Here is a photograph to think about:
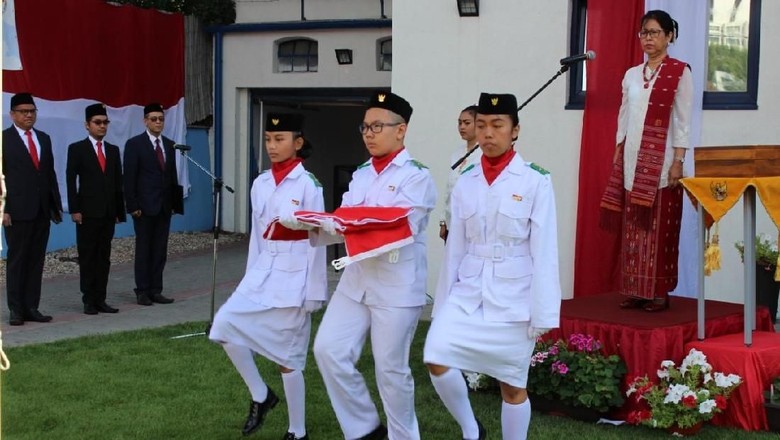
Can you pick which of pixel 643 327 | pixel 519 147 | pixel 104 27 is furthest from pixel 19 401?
pixel 104 27

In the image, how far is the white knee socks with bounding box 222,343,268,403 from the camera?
5.41 meters

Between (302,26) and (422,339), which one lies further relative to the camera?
(302,26)

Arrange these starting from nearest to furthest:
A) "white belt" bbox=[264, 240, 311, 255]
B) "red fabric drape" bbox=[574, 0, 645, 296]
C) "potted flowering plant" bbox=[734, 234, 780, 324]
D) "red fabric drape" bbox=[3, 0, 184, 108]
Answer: "white belt" bbox=[264, 240, 311, 255] → "potted flowering plant" bbox=[734, 234, 780, 324] → "red fabric drape" bbox=[574, 0, 645, 296] → "red fabric drape" bbox=[3, 0, 184, 108]

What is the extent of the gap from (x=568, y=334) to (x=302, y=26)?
958 centimetres

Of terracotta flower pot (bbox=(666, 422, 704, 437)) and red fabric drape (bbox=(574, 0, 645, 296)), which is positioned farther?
red fabric drape (bbox=(574, 0, 645, 296))

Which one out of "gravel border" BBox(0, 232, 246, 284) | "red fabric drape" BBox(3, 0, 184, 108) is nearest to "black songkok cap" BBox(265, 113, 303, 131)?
"gravel border" BBox(0, 232, 246, 284)

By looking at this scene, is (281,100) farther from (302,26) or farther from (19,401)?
(19,401)

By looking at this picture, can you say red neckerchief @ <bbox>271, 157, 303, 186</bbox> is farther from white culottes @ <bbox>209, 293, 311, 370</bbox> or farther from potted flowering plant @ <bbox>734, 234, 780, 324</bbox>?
potted flowering plant @ <bbox>734, 234, 780, 324</bbox>

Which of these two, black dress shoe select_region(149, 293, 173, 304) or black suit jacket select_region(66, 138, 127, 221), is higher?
black suit jacket select_region(66, 138, 127, 221)

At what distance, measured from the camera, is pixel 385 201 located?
5008mm

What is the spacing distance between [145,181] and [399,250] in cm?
577

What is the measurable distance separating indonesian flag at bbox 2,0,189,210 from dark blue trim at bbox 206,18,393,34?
2.75ft

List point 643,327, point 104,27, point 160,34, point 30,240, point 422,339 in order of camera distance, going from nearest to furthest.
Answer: point 643,327
point 422,339
point 30,240
point 104,27
point 160,34

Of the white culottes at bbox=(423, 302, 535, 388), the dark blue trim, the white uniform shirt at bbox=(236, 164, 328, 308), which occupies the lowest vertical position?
the white culottes at bbox=(423, 302, 535, 388)
